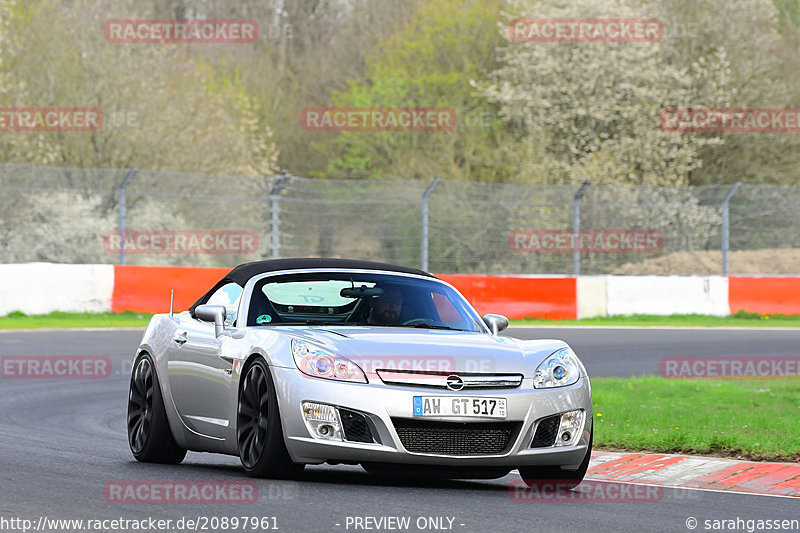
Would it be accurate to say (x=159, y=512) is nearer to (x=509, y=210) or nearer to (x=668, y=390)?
(x=668, y=390)

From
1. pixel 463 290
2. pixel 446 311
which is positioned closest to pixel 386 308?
pixel 446 311

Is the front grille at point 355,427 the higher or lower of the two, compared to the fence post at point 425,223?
lower

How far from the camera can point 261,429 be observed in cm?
802

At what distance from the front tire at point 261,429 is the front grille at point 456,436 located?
673 millimetres

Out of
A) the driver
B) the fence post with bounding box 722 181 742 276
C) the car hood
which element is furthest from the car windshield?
the fence post with bounding box 722 181 742 276

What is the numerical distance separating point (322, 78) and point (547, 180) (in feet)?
62.8

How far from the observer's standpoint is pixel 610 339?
22266 mm

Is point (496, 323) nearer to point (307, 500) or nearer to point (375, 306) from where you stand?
point (375, 306)

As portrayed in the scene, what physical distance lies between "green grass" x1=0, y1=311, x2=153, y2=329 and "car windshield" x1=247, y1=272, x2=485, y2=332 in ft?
46.2

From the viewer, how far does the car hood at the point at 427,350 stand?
785cm

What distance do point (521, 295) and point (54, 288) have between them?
27.2 ft

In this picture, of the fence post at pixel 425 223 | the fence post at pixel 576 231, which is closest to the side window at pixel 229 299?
the fence post at pixel 425 223

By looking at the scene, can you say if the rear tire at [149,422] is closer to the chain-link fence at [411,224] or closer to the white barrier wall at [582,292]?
the white barrier wall at [582,292]

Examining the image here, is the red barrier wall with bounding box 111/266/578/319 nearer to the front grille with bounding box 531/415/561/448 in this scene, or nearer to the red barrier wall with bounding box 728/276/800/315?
the red barrier wall with bounding box 728/276/800/315
